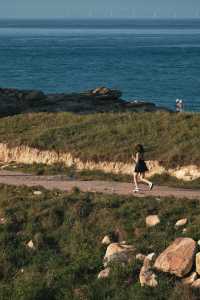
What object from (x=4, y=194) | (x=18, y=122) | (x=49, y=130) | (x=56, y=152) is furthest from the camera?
(x=18, y=122)

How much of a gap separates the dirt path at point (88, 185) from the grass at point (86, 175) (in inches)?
25.1

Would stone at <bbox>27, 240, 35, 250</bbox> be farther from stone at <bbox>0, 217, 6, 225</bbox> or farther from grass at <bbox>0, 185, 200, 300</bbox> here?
stone at <bbox>0, 217, 6, 225</bbox>

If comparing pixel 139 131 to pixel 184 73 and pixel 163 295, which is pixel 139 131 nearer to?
pixel 163 295

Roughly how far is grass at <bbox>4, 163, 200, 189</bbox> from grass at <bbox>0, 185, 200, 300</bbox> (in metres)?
4.00

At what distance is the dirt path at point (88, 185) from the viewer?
77.2 feet

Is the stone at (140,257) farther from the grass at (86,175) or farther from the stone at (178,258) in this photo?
the grass at (86,175)

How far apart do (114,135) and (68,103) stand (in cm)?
2116

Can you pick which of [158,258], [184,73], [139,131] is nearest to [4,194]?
[158,258]

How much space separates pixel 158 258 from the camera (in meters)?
17.8

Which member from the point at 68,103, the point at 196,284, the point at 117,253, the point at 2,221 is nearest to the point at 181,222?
the point at 117,253

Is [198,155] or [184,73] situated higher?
[198,155]

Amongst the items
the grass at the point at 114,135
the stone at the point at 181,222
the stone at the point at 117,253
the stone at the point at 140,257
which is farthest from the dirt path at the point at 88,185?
the stone at the point at 140,257

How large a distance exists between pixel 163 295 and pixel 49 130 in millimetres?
18565

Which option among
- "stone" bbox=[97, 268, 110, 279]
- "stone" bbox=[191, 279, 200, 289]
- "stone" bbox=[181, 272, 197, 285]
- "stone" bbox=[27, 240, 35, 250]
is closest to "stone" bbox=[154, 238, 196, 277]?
"stone" bbox=[181, 272, 197, 285]
